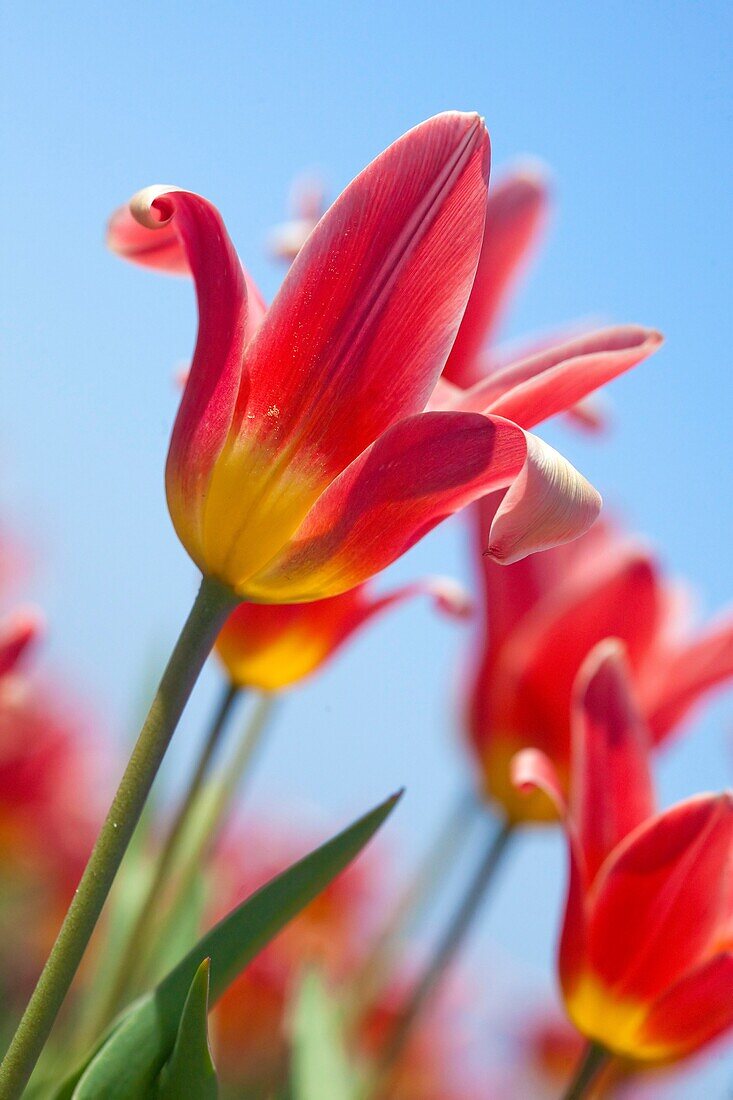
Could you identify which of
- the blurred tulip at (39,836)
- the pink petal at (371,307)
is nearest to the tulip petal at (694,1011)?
the pink petal at (371,307)

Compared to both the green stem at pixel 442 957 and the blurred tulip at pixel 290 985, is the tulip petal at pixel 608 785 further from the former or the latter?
the blurred tulip at pixel 290 985

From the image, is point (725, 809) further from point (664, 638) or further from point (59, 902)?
point (59, 902)

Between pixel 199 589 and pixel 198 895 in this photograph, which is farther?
pixel 198 895

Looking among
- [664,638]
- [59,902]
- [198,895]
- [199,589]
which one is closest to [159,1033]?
[199,589]

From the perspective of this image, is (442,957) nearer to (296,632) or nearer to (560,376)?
(296,632)

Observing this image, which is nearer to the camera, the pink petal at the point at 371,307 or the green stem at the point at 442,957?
the pink petal at the point at 371,307
